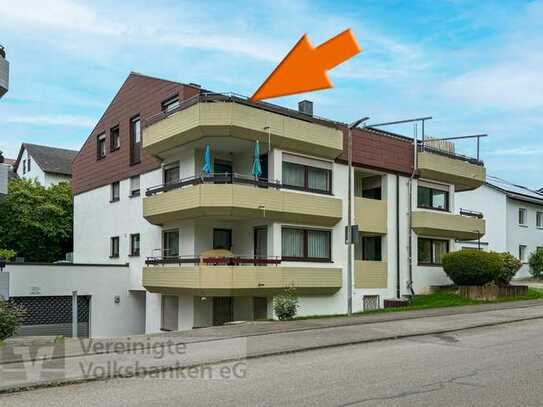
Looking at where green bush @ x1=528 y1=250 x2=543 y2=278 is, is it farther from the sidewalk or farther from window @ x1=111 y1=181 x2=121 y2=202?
window @ x1=111 y1=181 x2=121 y2=202

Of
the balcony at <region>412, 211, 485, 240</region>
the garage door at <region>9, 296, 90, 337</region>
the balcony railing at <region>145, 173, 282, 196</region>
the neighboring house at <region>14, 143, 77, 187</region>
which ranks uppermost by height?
the neighboring house at <region>14, 143, 77, 187</region>

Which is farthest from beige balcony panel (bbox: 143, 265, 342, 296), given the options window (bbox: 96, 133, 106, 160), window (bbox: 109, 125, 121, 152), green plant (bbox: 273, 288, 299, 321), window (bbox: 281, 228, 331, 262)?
window (bbox: 96, 133, 106, 160)

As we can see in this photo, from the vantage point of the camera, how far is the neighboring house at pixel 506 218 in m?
41.2

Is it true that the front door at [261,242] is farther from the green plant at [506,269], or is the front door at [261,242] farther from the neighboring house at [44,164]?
the neighboring house at [44,164]

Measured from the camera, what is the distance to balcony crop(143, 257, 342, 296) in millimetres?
21516

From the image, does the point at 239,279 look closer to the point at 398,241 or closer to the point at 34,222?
the point at 398,241

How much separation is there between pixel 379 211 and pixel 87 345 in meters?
16.7

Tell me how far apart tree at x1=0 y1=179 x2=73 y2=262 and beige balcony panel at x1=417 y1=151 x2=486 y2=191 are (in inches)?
1028

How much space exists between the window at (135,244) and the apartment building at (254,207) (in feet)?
0.30

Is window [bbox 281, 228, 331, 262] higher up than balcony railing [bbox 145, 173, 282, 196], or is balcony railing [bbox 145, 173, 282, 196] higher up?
balcony railing [bbox 145, 173, 282, 196]

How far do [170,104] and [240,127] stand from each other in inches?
208

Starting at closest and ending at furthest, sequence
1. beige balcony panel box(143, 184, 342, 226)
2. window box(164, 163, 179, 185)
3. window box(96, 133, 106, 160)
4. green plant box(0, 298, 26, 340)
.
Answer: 1. green plant box(0, 298, 26, 340)
2. beige balcony panel box(143, 184, 342, 226)
3. window box(164, 163, 179, 185)
4. window box(96, 133, 106, 160)

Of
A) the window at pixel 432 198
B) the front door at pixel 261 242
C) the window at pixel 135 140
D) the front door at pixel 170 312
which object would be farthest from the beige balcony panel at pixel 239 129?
the window at pixel 432 198

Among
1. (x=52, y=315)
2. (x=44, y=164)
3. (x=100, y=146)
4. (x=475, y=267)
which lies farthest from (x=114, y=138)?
(x=44, y=164)
